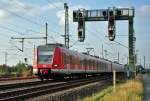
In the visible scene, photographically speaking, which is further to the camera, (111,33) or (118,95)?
(111,33)

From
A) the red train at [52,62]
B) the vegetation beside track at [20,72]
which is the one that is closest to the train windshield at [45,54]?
the red train at [52,62]

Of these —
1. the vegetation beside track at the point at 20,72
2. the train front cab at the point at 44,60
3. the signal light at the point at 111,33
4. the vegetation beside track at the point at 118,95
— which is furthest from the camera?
the vegetation beside track at the point at 20,72

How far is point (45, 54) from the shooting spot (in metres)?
38.5

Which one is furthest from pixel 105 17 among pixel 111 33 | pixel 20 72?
pixel 20 72

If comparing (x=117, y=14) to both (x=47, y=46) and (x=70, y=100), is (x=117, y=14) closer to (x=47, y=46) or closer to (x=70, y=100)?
(x=47, y=46)

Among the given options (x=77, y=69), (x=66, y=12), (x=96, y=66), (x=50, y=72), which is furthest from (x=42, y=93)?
(x=96, y=66)

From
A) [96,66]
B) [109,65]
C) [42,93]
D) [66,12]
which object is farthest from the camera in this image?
[109,65]

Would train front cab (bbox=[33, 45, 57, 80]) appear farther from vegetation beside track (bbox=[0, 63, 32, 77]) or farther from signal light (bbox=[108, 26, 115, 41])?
vegetation beside track (bbox=[0, 63, 32, 77])

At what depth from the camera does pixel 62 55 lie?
39.6 m

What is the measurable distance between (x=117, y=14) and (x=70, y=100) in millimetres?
27157

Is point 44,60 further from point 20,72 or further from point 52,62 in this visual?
point 20,72

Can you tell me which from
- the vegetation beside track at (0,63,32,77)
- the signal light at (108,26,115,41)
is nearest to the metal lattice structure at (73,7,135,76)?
the signal light at (108,26,115,41)

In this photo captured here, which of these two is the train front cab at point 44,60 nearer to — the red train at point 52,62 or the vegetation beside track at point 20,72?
the red train at point 52,62

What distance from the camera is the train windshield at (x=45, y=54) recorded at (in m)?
38.2
